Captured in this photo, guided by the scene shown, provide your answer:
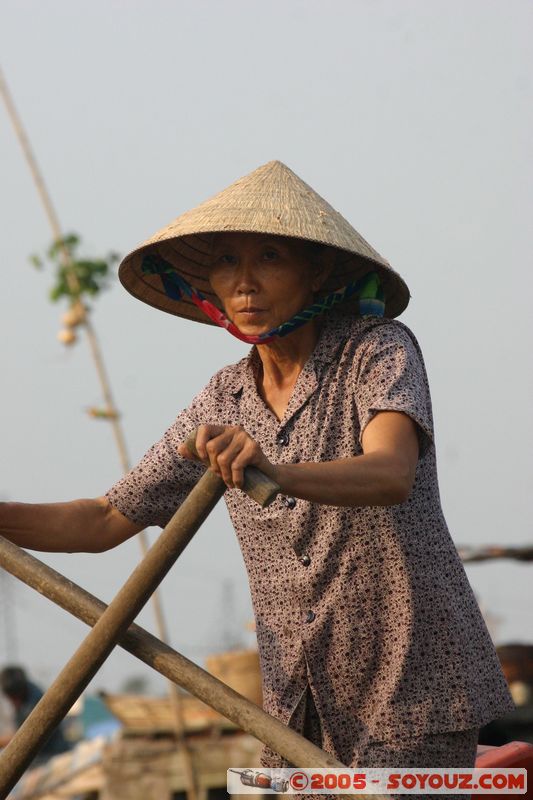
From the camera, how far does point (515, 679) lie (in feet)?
29.0

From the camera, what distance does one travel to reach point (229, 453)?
2285 millimetres

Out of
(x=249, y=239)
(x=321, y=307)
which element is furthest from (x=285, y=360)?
(x=249, y=239)

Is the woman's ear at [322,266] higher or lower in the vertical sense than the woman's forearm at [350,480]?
higher

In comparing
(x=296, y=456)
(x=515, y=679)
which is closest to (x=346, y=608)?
(x=296, y=456)

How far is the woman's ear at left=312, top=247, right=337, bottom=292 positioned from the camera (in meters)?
3.03

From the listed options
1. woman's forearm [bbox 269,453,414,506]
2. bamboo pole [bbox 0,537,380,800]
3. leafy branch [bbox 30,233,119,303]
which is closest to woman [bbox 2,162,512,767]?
woman's forearm [bbox 269,453,414,506]

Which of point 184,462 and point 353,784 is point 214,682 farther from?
Answer: point 184,462

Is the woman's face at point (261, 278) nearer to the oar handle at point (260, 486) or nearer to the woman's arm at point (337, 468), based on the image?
the woman's arm at point (337, 468)

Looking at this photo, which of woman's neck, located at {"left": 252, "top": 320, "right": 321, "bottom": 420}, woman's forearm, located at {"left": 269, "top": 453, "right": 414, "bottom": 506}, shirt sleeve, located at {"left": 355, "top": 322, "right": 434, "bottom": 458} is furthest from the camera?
woman's neck, located at {"left": 252, "top": 320, "right": 321, "bottom": 420}

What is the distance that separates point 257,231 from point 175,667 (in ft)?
3.13

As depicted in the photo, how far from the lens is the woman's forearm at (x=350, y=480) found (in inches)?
92.7

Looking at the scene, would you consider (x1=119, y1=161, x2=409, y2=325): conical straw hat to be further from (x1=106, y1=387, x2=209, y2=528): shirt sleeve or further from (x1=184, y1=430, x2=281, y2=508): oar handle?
(x1=184, y1=430, x2=281, y2=508): oar handle

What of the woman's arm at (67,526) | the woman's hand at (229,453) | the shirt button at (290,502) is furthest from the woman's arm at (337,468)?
the woman's arm at (67,526)

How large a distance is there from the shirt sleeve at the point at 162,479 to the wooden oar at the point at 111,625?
0.75 metres
